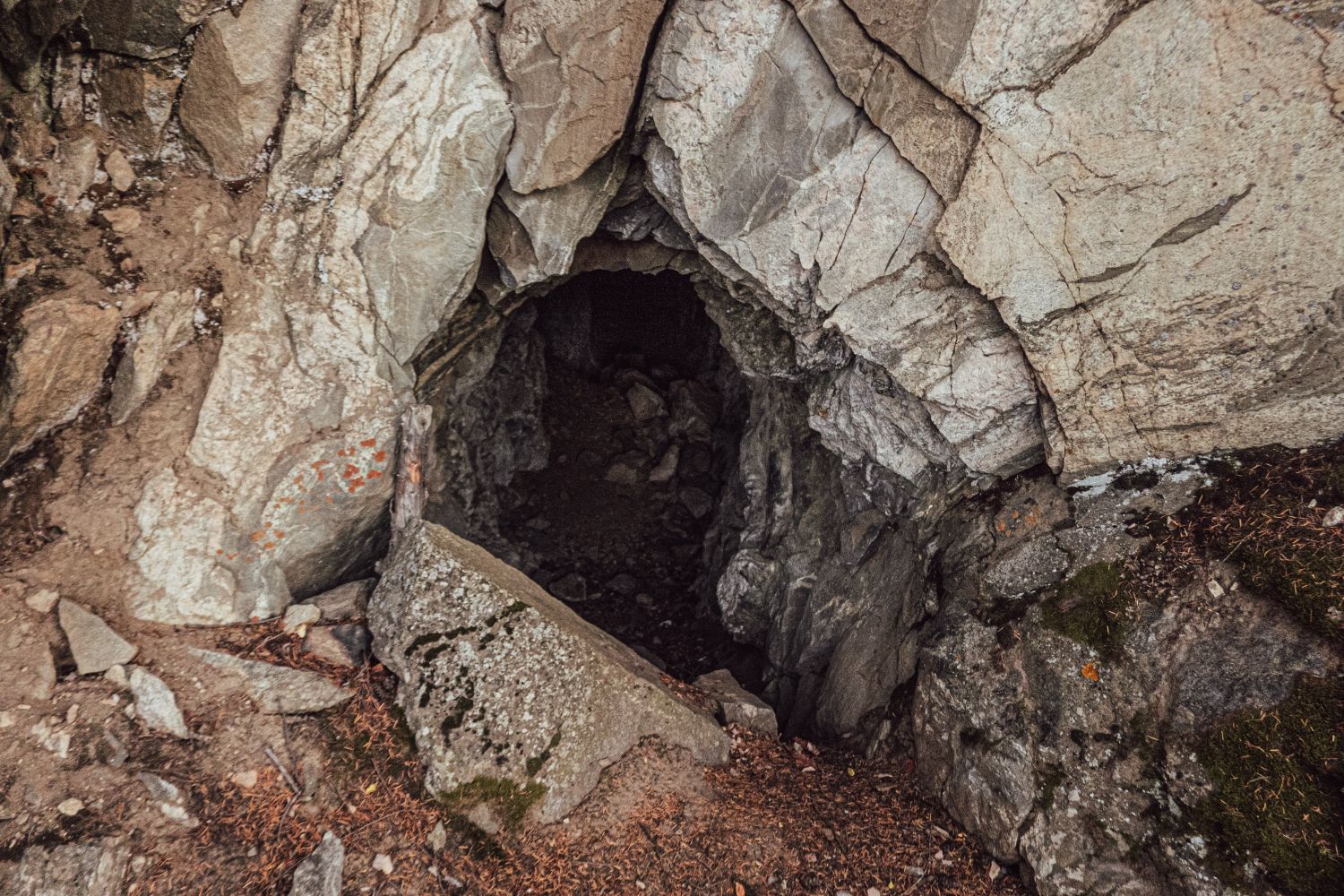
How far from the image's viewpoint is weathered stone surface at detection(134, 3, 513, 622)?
5.07m

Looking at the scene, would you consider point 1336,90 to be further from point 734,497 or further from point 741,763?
point 734,497

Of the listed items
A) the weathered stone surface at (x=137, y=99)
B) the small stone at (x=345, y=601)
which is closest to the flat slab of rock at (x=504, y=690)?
→ the small stone at (x=345, y=601)

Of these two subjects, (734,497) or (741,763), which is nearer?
(741,763)

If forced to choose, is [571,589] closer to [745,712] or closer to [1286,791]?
[745,712]

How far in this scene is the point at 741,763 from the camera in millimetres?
5578

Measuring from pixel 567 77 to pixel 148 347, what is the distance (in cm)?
372

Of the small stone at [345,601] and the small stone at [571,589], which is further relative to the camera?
the small stone at [571,589]

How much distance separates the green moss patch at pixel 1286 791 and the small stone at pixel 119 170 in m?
7.94

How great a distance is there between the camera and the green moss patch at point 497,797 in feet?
15.1

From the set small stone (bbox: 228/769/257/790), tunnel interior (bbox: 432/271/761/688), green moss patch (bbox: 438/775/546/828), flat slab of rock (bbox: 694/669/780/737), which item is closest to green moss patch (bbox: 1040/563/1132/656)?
flat slab of rock (bbox: 694/669/780/737)

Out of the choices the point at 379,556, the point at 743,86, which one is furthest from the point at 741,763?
the point at 743,86

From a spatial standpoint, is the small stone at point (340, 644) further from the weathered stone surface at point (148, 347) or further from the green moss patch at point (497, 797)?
the weathered stone surface at point (148, 347)

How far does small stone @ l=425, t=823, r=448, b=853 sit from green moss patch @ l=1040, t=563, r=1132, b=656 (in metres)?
4.35

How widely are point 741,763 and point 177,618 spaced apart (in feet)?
14.8
